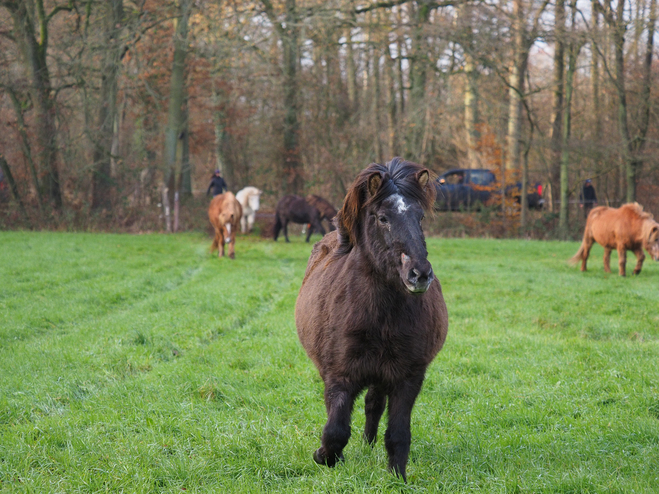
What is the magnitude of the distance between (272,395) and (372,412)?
142cm

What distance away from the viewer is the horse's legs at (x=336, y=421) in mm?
3750

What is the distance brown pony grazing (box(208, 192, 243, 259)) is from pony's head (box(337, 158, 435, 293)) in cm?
1259

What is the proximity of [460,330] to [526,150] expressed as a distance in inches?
710

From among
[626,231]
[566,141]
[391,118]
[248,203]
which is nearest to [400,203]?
[626,231]

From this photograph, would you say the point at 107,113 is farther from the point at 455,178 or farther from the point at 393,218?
the point at 393,218

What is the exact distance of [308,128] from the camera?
97.1 feet

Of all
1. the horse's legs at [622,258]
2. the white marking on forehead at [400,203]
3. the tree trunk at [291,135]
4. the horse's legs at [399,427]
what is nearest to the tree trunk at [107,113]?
the tree trunk at [291,135]

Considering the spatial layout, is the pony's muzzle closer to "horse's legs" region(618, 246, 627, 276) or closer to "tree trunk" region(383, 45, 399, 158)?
"horse's legs" region(618, 246, 627, 276)

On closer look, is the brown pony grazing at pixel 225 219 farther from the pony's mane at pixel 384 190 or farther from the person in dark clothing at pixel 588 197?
the person in dark clothing at pixel 588 197

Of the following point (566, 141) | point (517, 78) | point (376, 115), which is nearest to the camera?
point (566, 141)

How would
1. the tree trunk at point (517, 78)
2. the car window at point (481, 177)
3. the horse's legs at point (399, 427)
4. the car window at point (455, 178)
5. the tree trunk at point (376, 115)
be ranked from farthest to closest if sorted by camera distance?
the tree trunk at point (376, 115), the car window at point (455, 178), the car window at point (481, 177), the tree trunk at point (517, 78), the horse's legs at point (399, 427)

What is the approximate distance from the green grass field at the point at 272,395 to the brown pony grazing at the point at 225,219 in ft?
15.2

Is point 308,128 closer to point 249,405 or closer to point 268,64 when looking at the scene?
point 268,64

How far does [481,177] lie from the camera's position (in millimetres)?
27312
